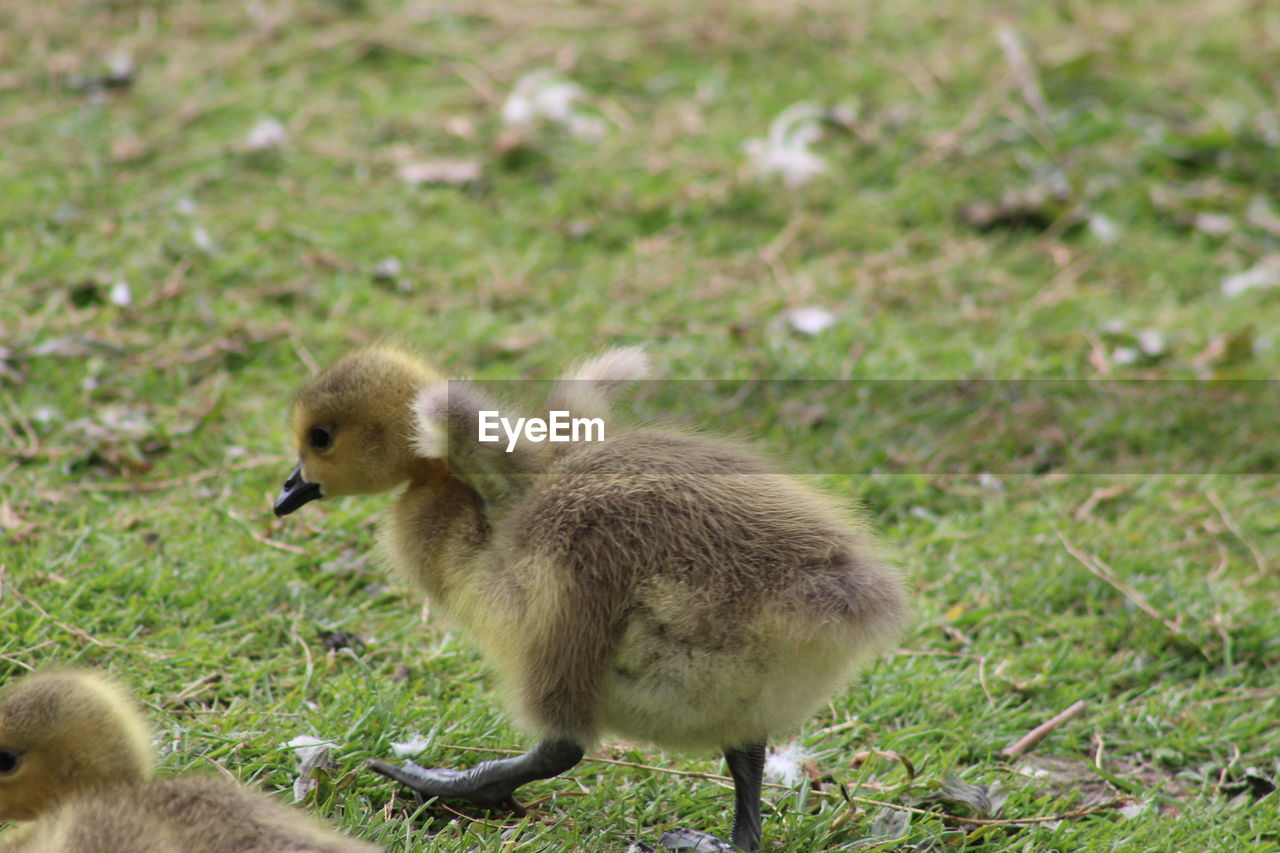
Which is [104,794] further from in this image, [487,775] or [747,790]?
[747,790]

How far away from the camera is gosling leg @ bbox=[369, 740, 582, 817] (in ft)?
8.93

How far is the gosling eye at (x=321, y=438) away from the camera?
3.02 metres

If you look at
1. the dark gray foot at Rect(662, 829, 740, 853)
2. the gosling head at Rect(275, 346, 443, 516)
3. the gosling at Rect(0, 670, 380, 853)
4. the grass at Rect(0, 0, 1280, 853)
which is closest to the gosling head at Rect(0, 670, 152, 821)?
the gosling at Rect(0, 670, 380, 853)

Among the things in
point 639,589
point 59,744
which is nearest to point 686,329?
point 639,589

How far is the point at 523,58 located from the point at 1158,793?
4.99 metres

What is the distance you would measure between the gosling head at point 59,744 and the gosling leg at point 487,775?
0.58m

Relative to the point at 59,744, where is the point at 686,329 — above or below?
below

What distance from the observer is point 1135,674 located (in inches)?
142

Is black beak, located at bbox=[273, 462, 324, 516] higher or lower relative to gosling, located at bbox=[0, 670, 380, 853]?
lower

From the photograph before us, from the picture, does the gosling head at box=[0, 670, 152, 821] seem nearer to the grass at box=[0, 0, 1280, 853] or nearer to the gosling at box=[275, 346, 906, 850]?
the grass at box=[0, 0, 1280, 853]

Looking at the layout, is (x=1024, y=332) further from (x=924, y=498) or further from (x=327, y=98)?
(x=327, y=98)

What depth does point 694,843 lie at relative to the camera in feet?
9.15

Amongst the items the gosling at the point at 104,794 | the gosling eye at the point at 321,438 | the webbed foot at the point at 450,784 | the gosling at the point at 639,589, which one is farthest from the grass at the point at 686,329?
the gosling eye at the point at 321,438

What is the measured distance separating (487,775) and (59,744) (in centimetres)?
81
